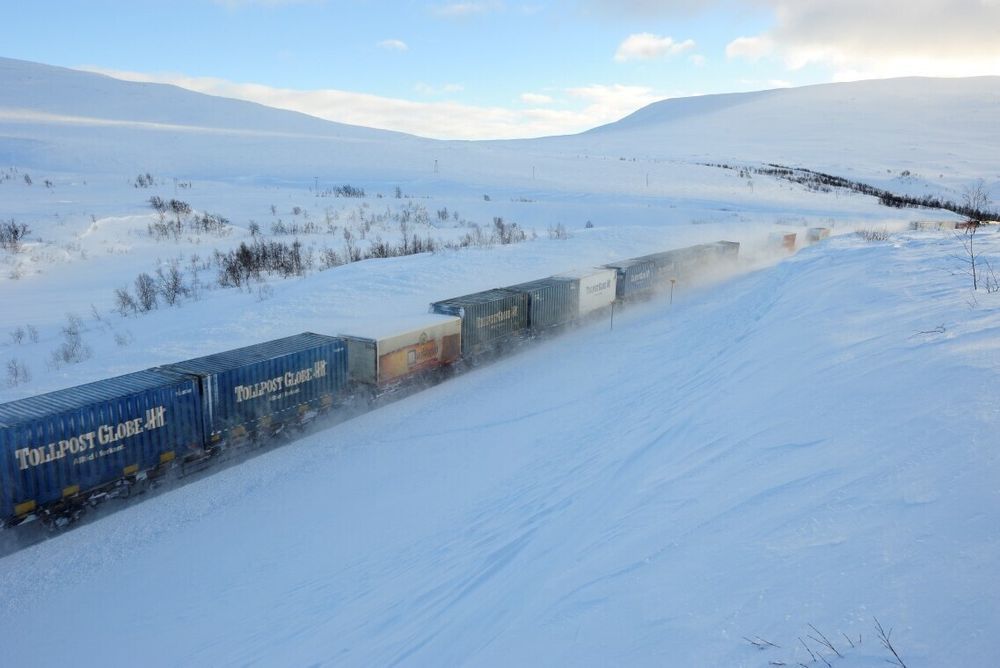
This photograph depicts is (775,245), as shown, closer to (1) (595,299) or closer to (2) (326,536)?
(1) (595,299)

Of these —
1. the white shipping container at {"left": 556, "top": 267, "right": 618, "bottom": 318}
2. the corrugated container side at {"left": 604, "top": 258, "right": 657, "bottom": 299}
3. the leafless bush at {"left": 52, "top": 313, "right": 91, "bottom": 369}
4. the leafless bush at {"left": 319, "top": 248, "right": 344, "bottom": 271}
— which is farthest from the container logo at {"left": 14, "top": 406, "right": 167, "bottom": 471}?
the corrugated container side at {"left": 604, "top": 258, "right": 657, "bottom": 299}

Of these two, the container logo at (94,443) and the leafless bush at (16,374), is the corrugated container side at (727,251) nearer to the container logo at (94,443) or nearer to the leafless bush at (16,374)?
the container logo at (94,443)

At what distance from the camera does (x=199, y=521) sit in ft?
45.6

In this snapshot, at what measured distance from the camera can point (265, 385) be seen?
16.4 m

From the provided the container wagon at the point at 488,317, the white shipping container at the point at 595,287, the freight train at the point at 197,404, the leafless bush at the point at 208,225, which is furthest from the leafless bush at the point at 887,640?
the leafless bush at the point at 208,225

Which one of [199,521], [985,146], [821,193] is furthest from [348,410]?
[985,146]

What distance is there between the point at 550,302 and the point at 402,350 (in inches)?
340

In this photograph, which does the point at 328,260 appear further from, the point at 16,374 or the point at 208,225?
the point at 16,374

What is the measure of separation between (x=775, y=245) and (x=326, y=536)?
41913 millimetres

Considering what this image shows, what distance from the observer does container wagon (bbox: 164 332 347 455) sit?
15.4m

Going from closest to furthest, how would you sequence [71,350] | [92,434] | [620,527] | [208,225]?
[620,527] < [92,434] < [71,350] < [208,225]

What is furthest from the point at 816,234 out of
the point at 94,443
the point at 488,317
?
the point at 94,443

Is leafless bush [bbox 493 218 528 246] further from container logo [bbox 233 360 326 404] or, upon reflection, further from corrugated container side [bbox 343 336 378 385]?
container logo [bbox 233 360 326 404]

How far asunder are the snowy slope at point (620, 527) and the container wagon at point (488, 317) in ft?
A: 12.2
